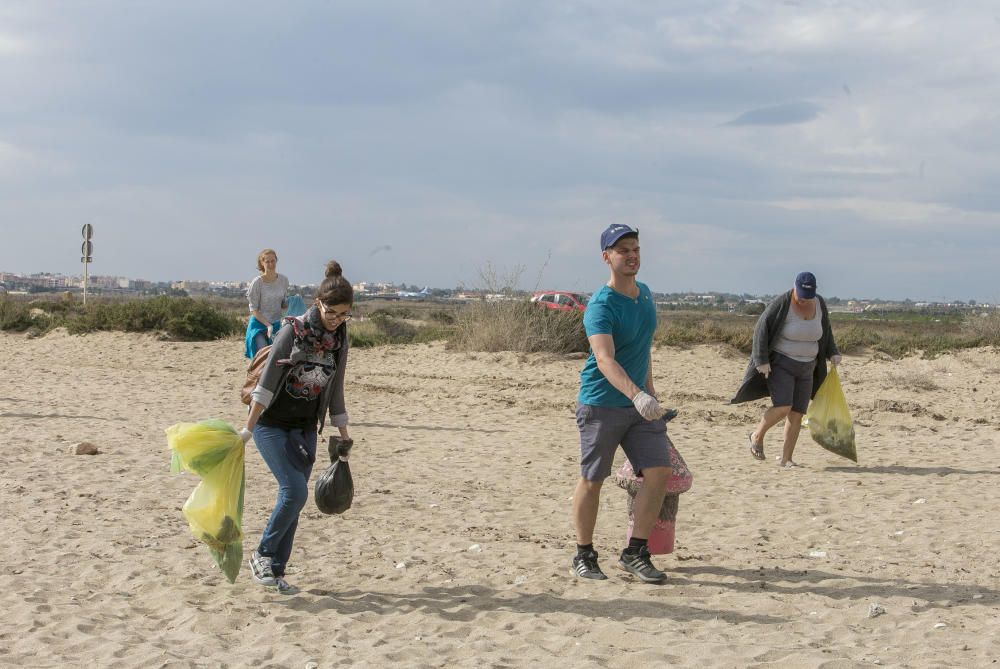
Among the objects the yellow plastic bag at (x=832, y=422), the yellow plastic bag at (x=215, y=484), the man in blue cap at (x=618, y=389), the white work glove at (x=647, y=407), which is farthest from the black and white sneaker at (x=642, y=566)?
the yellow plastic bag at (x=832, y=422)

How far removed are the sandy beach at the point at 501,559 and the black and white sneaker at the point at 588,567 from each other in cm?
6

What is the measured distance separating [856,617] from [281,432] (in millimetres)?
3021

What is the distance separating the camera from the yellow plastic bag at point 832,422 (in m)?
9.20

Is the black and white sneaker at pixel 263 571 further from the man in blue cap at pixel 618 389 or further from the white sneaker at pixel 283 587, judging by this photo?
the man in blue cap at pixel 618 389

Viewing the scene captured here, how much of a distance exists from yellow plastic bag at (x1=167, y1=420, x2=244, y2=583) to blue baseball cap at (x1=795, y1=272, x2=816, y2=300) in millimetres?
5269

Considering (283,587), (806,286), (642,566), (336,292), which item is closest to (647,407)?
(642,566)

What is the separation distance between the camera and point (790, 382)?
29.8ft

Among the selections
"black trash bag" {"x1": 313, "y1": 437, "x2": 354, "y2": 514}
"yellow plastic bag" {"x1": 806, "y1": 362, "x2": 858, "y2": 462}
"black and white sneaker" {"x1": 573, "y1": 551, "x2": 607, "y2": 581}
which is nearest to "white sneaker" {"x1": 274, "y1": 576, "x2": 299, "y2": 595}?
"black trash bag" {"x1": 313, "y1": 437, "x2": 354, "y2": 514}

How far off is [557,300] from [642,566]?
1738 cm

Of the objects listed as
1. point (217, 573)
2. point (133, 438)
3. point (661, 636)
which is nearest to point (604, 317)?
point (661, 636)

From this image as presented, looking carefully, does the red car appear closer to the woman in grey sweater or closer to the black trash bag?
the woman in grey sweater

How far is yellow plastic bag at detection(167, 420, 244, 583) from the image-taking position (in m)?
5.21

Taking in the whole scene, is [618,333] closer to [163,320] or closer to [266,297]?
[266,297]

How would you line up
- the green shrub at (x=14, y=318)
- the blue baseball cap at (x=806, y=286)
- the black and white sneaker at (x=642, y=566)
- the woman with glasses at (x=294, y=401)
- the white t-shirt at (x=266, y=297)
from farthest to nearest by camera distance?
the green shrub at (x=14, y=318) → the white t-shirt at (x=266, y=297) → the blue baseball cap at (x=806, y=286) → the black and white sneaker at (x=642, y=566) → the woman with glasses at (x=294, y=401)
